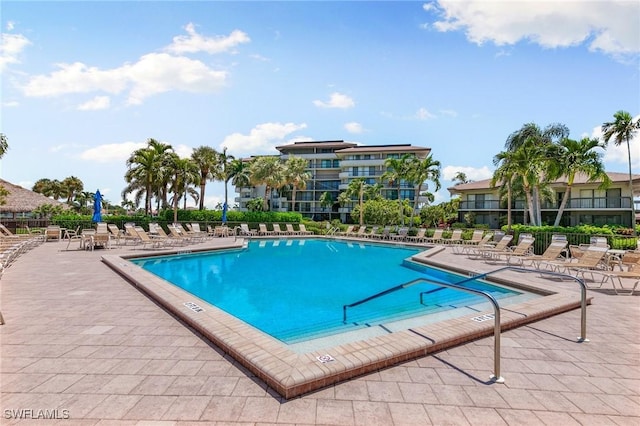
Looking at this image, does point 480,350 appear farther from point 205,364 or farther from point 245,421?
point 205,364

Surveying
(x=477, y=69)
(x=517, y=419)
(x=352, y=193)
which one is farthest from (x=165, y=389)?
(x=352, y=193)

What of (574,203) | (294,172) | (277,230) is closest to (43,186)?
(294,172)

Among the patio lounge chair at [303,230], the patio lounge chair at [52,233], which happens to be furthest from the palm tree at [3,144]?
the patio lounge chair at [303,230]

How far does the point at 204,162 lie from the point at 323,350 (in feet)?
103

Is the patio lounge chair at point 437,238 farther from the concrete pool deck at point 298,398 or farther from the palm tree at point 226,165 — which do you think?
the palm tree at point 226,165

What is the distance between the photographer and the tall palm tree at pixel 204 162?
3212cm

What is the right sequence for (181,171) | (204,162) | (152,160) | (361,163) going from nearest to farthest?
(152,160) < (181,171) < (204,162) < (361,163)

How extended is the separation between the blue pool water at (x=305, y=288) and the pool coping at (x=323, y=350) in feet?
3.87

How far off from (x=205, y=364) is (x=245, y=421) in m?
1.17

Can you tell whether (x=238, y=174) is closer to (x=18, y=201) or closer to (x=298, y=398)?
(x=18, y=201)

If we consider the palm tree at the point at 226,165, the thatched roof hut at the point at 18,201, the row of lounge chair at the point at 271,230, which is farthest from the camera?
the palm tree at the point at 226,165

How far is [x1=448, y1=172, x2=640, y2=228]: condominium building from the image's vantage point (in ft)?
90.2

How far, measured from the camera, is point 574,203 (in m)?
29.5

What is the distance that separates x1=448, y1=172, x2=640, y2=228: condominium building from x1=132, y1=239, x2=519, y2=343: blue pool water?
21794 millimetres
